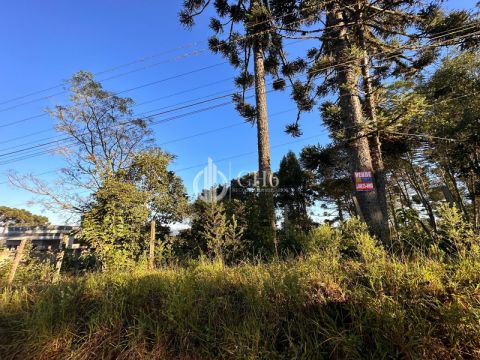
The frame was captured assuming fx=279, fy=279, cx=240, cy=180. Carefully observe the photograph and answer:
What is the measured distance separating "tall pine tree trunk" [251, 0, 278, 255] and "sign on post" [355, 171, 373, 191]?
2527 millimetres

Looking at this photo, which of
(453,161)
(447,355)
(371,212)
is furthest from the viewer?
(453,161)

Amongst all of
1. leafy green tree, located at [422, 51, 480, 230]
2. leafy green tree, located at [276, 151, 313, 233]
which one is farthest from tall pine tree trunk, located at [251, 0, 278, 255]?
leafy green tree, located at [276, 151, 313, 233]

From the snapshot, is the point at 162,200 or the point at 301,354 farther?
the point at 162,200

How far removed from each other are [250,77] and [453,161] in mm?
8633

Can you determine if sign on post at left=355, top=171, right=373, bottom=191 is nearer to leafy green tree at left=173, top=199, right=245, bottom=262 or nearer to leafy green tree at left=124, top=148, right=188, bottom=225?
leafy green tree at left=173, top=199, right=245, bottom=262

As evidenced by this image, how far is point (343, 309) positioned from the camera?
2.50m

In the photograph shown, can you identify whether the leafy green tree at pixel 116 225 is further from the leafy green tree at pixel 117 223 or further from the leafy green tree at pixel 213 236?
the leafy green tree at pixel 213 236

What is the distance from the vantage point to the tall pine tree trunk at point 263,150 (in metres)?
8.12

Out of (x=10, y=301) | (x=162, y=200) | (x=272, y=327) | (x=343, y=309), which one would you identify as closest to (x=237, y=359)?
(x=272, y=327)

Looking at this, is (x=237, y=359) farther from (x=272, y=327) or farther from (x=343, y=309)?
(x=343, y=309)

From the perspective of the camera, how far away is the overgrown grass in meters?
2.06

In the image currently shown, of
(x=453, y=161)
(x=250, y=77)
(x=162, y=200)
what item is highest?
(x=250, y=77)

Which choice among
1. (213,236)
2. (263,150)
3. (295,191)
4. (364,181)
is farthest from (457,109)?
(295,191)

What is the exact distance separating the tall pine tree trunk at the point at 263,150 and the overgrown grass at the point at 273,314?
4.46 m
